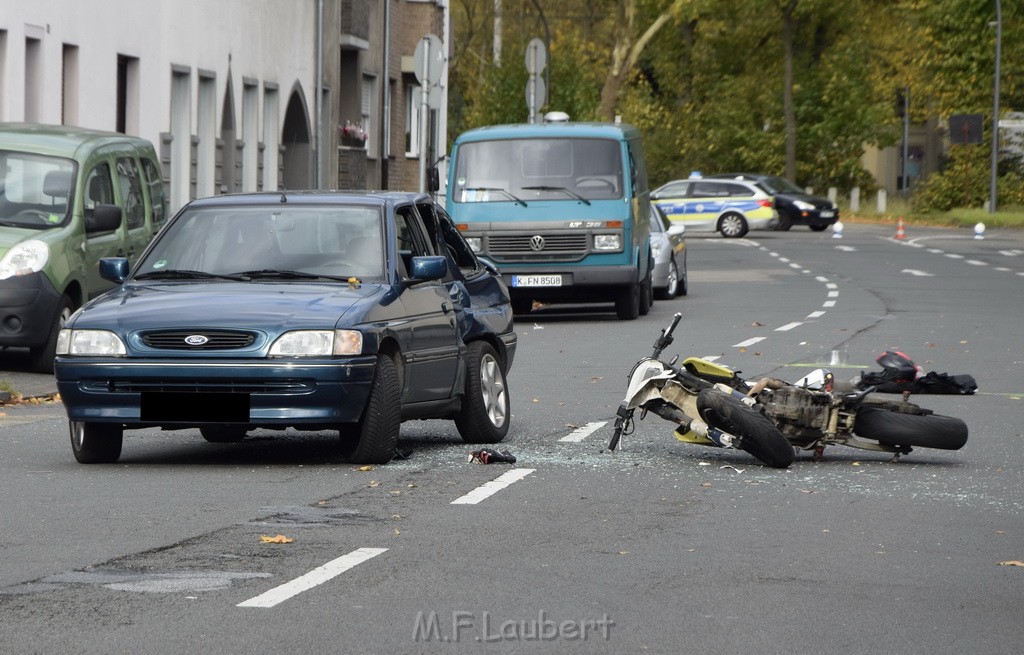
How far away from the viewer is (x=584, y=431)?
12.7 metres

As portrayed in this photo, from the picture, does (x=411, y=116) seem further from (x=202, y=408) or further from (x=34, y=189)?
(x=202, y=408)

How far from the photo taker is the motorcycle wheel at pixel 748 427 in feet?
35.3

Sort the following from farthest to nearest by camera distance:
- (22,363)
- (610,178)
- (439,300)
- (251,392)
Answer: (610,178) → (22,363) → (439,300) → (251,392)

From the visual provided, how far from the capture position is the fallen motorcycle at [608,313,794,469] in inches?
424

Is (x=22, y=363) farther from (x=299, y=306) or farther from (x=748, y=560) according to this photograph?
(x=748, y=560)

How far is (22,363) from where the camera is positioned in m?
17.4

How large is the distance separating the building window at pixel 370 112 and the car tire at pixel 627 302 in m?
23.7

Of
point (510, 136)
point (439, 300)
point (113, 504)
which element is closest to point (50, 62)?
point (510, 136)

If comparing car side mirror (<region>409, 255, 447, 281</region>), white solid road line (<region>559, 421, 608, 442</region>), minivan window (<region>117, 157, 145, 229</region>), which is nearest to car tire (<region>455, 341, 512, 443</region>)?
white solid road line (<region>559, 421, 608, 442</region>)

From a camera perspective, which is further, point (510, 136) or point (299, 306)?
point (510, 136)

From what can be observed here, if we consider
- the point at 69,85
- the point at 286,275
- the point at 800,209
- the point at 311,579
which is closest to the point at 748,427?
the point at 286,275

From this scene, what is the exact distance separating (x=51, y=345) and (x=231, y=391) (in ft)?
21.9

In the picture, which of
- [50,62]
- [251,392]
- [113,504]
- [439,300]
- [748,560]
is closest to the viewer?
[748,560]

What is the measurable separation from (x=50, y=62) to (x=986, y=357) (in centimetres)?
1437
